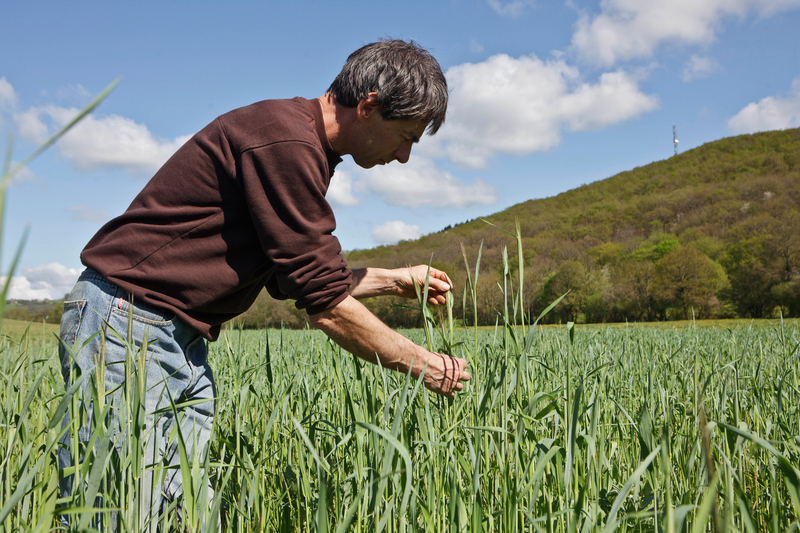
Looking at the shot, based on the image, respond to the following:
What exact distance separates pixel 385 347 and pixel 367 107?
31.9 inches

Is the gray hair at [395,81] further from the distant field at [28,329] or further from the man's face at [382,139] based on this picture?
the distant field at [28,329]

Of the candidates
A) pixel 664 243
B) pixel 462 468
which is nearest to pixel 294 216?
pixel 462 468

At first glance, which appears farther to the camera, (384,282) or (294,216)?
Result: (384,282)

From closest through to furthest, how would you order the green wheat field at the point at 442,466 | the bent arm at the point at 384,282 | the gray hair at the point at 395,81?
the green wheat field at the point at 442,466, the gray hair at the point at 395,81, the bent arm at the point at 384,282

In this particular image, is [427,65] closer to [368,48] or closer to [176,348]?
[368,48]

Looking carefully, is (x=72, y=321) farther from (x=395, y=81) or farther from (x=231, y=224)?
(x=395, y=81)

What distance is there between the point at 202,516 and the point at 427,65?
1.46 m

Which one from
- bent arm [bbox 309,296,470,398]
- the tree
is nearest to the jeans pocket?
bent arm [bbox 309,296,470,398]

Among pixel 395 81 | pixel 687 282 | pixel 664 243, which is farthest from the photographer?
pixel 664 243

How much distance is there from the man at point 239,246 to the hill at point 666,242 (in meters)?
9.84

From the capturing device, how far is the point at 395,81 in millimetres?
1543

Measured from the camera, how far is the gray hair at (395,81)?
1548mm

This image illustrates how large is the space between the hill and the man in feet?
32.3

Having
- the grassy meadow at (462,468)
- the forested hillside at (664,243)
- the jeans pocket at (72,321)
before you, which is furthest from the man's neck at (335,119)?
the forested hillside at (664,243)
